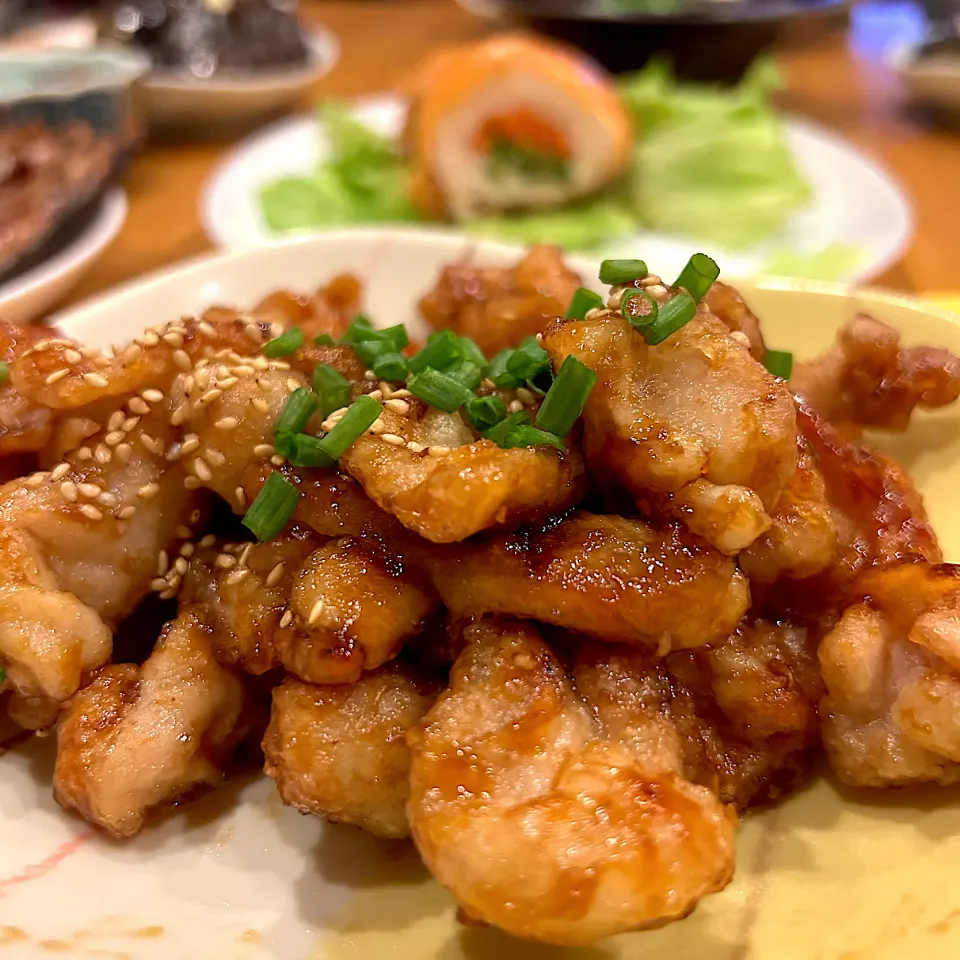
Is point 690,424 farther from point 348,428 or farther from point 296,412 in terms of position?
point 296,412

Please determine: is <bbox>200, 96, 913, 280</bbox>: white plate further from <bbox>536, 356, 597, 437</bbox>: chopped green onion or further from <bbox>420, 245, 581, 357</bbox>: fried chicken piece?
<bbox>536, 356, 597, 437</bbox>: chopped green onion

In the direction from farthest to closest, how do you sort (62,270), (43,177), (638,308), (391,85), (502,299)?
(391,85) → (43,177) → (62,270) → (502,299) → (638,308)

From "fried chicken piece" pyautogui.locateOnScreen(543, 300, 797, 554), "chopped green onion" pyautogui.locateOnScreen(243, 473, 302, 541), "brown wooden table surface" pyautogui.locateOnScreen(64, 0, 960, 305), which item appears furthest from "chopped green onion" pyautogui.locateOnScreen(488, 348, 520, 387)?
"brown wooden table surface" pyautogui.locateOnScreen(64, 0, 960, 305)

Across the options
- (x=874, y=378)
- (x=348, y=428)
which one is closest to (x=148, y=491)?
(x=348, y=428)

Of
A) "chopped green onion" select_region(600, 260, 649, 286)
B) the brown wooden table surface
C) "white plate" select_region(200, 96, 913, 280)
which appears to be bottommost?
the brown wooden table surface

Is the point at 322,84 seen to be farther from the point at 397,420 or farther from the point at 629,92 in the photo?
the point at 397,420

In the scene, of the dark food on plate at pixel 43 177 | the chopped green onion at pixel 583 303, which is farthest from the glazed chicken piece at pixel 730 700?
the dark food on plate at pixel 43 177

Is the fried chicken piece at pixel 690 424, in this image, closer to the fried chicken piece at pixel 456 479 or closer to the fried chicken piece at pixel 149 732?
the fried chicken piece at pixel 456 479
